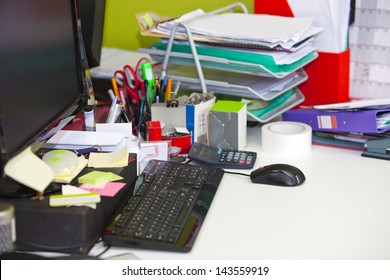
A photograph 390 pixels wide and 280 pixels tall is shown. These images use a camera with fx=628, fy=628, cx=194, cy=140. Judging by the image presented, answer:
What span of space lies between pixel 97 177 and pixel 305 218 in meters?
0.38

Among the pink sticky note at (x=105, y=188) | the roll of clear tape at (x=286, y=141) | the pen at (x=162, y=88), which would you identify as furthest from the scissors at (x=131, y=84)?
the pink sticky note at (x=105, y=188)

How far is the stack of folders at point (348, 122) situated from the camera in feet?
4.71

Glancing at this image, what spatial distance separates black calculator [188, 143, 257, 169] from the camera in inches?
53.7

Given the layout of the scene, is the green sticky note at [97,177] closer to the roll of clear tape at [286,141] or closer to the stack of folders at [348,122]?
the roll of clear tape at [286,141]

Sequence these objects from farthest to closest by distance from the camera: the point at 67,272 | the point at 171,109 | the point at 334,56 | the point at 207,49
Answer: the point at 334,56 < the point at 207,49 < the point at 171,109 < the point at 67,272

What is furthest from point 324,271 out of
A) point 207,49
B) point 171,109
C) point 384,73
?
point 384,73

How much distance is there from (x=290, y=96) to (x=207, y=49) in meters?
0.28

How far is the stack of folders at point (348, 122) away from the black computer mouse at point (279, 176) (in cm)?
24

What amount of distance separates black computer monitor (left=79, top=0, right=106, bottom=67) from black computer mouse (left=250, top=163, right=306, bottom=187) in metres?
0.58

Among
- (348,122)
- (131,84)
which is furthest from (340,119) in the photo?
(131,84)

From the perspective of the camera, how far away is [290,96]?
1688 millimetres

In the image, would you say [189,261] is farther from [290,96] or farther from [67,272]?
[290,96]

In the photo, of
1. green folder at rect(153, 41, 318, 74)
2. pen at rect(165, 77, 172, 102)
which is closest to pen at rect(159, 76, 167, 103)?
pen at rect(165, 77, 172, 102)

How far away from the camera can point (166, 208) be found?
1.12 metres
